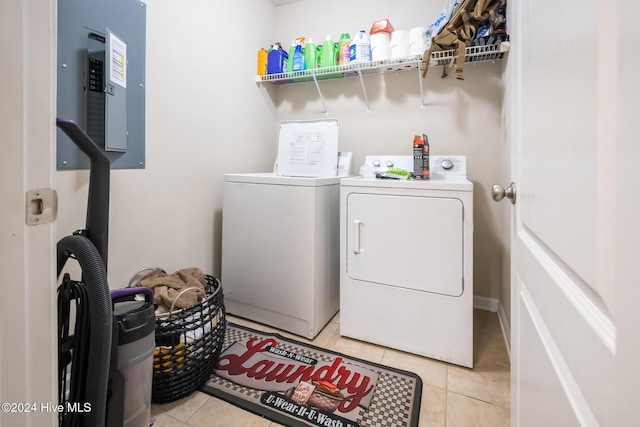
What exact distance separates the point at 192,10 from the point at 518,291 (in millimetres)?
2308

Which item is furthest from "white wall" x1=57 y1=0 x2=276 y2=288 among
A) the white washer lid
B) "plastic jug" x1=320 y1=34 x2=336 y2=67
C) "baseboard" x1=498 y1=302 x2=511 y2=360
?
"baseboard" x1=498 y1=302 x2=511 y2=360

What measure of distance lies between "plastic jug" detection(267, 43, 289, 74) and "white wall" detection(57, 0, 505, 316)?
14 cm

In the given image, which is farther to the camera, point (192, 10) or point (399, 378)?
point (192, 10)

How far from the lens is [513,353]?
35.5 inches

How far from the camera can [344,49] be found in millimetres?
2285

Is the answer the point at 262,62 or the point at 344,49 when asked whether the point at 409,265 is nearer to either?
the point at 344,49

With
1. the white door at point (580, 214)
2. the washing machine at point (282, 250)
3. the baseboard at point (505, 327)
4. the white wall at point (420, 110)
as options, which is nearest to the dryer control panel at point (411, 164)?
the white wall at point (420, 110)

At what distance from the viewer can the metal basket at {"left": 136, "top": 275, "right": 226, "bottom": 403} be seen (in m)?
1.24

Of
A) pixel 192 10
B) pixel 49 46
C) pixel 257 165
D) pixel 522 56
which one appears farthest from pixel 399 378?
pixel 192 10

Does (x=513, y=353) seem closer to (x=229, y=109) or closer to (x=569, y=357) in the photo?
(x=569, y=357)

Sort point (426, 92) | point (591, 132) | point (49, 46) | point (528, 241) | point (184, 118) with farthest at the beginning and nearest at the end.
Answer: point (426, 92) → point (184, 118) → point (528, 241) → point (49, 46) → point (591, 132)

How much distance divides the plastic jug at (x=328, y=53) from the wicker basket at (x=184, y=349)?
1920 mm

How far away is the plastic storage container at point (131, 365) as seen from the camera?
906 mm

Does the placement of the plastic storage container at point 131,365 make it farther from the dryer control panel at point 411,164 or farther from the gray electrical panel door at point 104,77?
the dryer control panel at point 411,164
